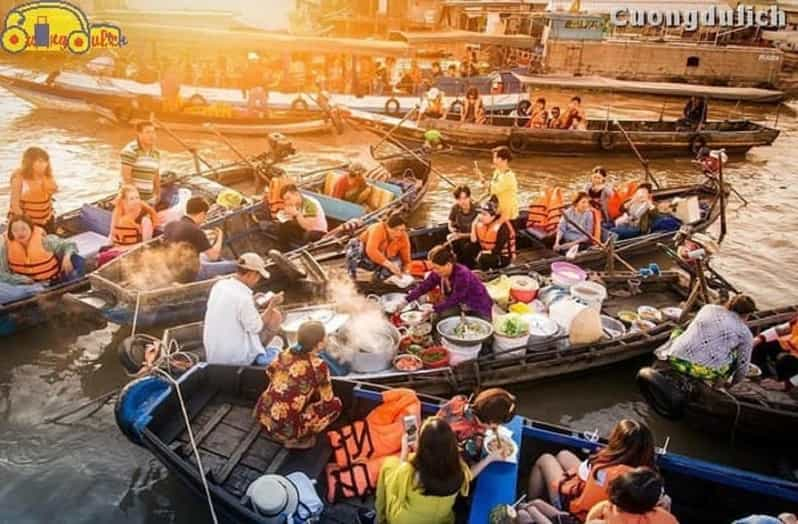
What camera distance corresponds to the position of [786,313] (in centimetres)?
813

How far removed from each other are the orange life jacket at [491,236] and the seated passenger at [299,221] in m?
2.76

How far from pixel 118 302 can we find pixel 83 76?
57.7ft

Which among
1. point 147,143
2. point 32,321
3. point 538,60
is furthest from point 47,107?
point 538,60

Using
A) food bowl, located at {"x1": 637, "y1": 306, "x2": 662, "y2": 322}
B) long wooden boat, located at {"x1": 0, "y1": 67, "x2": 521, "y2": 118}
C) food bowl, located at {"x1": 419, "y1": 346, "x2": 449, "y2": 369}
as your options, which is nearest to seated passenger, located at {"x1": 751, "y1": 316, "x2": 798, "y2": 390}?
food bowl, located at {"x1": 637, "y1": 306, "x2": 662, "y2": 322}

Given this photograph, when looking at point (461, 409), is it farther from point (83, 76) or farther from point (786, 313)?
point (83, 76)

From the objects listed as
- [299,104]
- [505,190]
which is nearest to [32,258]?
[505,190]

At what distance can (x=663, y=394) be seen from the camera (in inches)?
251

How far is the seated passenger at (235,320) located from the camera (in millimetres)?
5789

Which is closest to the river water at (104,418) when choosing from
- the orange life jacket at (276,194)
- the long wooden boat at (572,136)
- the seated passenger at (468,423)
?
the seated passenger at (468,423)

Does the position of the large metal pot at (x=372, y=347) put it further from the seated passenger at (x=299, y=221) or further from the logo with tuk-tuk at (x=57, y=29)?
the logo with tuk-tuk at (x=57, y=29)

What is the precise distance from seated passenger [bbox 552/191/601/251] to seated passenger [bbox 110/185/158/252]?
6767 millimetres

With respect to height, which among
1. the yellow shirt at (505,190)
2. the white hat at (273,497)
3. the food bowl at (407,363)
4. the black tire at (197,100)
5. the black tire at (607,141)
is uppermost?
the black tire at (197,100)

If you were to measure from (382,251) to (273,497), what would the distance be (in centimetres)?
449

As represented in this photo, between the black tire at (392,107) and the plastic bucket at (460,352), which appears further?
the black tire at (392,107)
